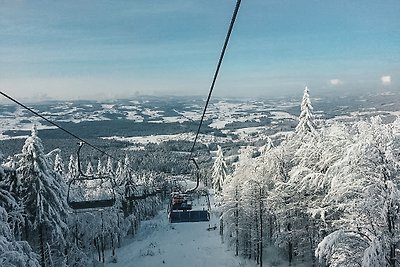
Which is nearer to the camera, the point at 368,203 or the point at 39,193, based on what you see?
the point at 368,203

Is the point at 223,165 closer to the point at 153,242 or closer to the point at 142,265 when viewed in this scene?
the point at 153,242

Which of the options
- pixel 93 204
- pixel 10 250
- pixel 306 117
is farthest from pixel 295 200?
pixel 10 250

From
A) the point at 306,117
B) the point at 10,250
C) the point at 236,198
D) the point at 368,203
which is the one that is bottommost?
the point at 236,198

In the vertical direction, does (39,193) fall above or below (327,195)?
below

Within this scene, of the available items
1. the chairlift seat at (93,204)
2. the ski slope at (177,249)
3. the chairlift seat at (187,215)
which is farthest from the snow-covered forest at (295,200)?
the ski slope at (177,249)

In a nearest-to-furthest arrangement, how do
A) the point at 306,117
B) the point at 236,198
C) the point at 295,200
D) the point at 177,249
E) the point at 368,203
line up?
1. the point at 368,203
2. the point at 295,200
3. the point at 306,117
4. the point at 236,198
5. the point at 177,249

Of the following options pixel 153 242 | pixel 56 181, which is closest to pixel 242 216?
pixel 153 242

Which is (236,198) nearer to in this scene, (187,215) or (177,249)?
(177,249)

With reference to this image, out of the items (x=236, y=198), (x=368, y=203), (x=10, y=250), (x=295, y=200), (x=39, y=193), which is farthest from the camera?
(x=236, y=198)
